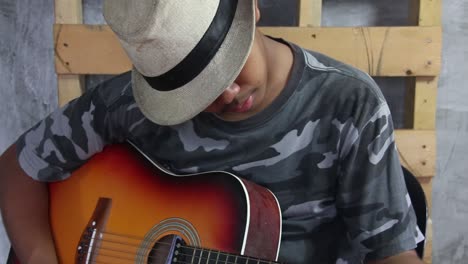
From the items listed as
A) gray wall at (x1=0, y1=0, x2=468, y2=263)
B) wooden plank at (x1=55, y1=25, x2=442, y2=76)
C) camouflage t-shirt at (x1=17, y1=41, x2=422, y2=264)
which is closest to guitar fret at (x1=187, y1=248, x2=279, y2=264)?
camouflage t-shirt at (x1=17, y1=41, x2=422, y2=264)

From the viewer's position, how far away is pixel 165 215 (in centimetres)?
112

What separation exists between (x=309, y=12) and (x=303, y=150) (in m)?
0.61

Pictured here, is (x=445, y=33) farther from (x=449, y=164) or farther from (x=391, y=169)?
(x=391, y=169)

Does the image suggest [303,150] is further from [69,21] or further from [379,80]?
[69,21]

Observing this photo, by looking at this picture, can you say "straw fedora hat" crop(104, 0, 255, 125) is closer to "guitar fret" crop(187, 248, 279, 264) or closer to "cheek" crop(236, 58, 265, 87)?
"cheek" crop(236, 58, 265, 87)

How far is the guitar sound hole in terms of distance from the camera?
105 cm

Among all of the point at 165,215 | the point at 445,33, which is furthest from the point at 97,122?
the point at 445,33

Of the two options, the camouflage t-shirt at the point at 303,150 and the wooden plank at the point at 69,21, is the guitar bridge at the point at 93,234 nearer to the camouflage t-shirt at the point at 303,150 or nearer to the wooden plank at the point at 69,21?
the camouflage t-shirt at the point at 303,150

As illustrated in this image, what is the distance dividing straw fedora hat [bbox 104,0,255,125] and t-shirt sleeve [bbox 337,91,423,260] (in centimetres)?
31

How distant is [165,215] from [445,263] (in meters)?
1.12

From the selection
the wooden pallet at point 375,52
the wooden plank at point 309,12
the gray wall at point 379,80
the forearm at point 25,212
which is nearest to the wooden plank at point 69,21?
the wooden pallet at point 375,52

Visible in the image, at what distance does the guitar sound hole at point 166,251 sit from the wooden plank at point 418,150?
799mm

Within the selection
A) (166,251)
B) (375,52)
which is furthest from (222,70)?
(375,52)

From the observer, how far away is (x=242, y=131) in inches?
44.6
